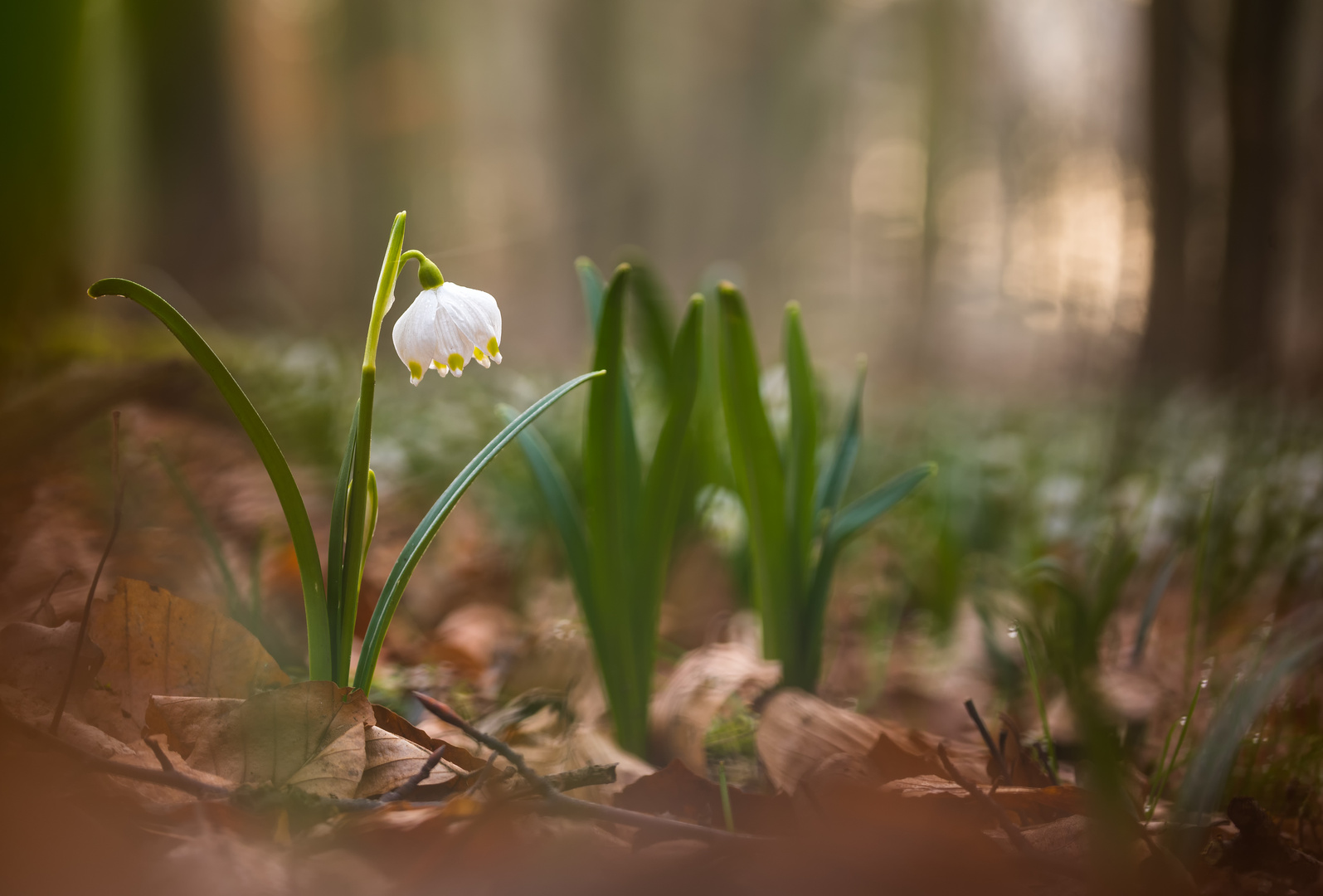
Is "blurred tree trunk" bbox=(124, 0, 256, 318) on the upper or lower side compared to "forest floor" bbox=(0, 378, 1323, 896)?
upper

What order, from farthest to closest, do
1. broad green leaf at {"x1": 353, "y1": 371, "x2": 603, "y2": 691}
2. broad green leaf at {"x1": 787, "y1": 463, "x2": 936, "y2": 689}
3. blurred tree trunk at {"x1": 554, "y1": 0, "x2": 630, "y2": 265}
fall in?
blurred tree trunk at {"x1": 554, "y1": 0, "x2": 630, "y2": 265}, broad green leaf at {"x1": 787, "y1": 463, "x2": 936, "y2": 689}, broad green leaf at {"x1": 353, "y1": 371, "x2": 603, "y2": 691}

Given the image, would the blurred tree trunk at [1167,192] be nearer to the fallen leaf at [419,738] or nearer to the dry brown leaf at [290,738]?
the fallen leaf at [419,738]

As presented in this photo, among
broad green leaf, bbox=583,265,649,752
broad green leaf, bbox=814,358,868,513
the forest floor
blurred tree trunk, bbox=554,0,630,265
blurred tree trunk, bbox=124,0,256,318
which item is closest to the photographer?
the forest floor

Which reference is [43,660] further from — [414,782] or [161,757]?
[414,782]

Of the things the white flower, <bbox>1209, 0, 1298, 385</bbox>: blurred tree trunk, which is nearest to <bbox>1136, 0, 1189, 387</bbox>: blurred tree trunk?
<bbox>1209, 0, 1298, 385</bbox>: blurred tree trunk

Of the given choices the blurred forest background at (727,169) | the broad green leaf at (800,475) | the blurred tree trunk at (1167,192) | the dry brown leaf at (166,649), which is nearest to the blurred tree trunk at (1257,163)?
the blurred forest background at (727,169)

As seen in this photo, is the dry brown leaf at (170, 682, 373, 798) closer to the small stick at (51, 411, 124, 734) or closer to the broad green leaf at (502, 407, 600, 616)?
the small stick at (51, 411, 124, 734)

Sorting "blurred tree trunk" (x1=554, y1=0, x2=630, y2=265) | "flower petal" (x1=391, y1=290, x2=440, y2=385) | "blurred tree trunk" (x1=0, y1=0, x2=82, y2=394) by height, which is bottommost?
"flower petal" (x1=391, y1=290, x2=440, y2=385)
